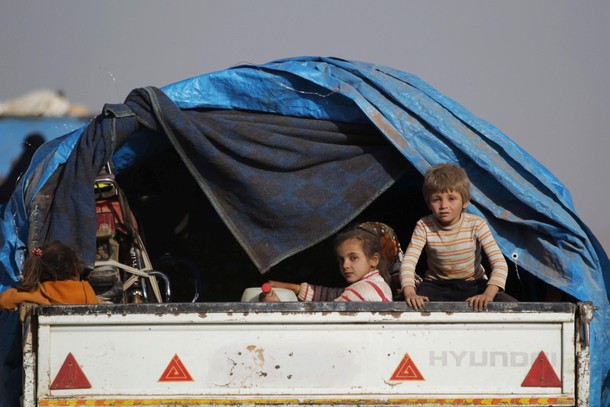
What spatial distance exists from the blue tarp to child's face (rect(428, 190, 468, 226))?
27 centimetres

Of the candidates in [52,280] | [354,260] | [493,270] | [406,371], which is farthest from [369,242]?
[52,280]

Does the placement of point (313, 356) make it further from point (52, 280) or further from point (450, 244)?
point (52, 280)

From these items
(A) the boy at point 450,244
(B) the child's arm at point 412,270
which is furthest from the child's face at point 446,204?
(B) the child's arm at point 412,270

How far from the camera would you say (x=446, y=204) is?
500 centimetres

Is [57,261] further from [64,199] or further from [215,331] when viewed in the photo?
[215,331]

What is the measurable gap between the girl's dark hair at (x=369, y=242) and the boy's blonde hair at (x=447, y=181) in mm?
432

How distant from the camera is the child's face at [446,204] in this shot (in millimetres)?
5000

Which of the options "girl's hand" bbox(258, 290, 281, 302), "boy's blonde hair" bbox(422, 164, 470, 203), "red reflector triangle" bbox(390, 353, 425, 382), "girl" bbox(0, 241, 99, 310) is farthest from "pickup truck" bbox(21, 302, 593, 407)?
"boy's blonde hair" bbox(422, 164, 470, 203)

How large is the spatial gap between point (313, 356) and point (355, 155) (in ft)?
4.77

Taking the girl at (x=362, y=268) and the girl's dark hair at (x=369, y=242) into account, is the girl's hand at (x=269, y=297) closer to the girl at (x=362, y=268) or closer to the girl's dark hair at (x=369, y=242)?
the girl at (x=362, y=268)

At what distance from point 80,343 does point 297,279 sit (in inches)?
105

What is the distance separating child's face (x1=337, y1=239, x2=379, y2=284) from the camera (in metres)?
5.26

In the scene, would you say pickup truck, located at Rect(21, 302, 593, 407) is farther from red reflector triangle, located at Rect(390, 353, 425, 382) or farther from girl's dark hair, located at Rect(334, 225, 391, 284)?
girl's dark hair, located at Rect(334, 225, 391, 284)

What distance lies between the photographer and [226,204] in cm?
546
